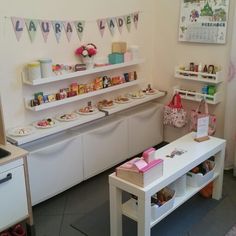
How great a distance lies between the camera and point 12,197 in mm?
2107

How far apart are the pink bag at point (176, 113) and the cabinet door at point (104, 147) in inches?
18.9

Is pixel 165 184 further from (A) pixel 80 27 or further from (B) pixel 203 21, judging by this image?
(B) pixel 203 21

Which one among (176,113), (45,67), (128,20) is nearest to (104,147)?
(176,113)

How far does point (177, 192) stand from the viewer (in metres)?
2.41

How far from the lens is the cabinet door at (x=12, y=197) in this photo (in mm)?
2045

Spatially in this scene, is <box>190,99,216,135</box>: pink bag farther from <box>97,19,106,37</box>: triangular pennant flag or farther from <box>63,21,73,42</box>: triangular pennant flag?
Answer: <box>63,21,73,42</box>: triangular pennant flag

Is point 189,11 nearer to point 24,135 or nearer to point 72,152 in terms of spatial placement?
point 72,152

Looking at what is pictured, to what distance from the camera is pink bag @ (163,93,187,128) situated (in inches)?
134

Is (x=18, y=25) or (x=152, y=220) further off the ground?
(x=18, y=25)

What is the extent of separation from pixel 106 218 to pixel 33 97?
3.65ft

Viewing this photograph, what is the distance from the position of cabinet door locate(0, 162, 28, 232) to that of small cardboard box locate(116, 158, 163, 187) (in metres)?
0.62

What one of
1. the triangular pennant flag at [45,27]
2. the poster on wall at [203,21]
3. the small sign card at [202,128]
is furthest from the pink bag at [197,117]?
the triangular pennant flag at [45,27]

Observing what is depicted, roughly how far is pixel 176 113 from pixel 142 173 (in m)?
1.50

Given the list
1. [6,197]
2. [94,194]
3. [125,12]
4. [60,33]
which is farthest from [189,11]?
[6,197]
